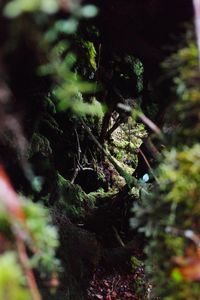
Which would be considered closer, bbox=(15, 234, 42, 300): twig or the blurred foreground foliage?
bbox=(15, 234, 42, 300): twig

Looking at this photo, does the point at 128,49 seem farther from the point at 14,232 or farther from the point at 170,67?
the point at 14,232

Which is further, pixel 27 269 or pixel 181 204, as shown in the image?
pixel 181 204

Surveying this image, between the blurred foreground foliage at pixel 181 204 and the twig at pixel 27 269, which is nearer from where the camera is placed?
the twig at pixel 27 269

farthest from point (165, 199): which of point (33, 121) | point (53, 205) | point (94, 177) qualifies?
point (94, 177)

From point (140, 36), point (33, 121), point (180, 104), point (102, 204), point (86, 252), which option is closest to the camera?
point (180, 104)

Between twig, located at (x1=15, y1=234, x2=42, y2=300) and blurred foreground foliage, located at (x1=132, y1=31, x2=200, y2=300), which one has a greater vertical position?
blurred foreground foliage, located at (x1=132, y1=31, x2=200, y2=300)

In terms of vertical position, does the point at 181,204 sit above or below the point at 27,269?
above

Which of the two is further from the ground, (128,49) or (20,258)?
(128,49)

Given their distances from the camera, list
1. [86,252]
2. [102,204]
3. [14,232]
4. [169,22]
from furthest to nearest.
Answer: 1. [102,204]
2. [86,252]
3. [169,22]
4. [14,232]

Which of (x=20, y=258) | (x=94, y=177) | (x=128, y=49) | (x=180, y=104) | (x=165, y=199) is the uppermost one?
(x=94, y=177)

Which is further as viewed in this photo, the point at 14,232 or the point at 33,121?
the point at 33,121

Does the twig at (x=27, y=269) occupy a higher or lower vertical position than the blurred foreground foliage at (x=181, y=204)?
lower
